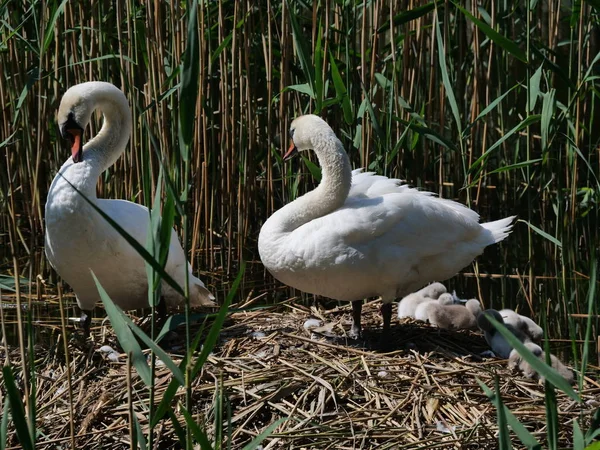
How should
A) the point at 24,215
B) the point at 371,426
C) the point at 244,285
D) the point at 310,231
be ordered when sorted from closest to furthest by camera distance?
the point at 371,426 < the point at 310,231 < the point at 244,285 < the point at 24,215

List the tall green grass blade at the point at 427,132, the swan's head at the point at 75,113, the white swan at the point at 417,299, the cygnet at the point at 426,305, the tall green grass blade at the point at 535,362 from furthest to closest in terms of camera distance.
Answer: the white swan at the point at 417,299
the cygnet at the point at 426,305
the tall green grass blade at the point at 427,132
the swan's head at the point at 75,113
the tall green grass blade at the point at 535,362

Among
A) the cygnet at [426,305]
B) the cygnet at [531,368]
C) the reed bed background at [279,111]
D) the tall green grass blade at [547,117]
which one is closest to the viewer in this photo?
the cygnet at [531,368]

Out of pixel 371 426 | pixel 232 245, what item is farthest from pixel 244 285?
pixel 371 426

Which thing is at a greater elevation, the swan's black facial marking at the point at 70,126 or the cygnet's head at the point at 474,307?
the swan's black facial marking at the point at 70,126

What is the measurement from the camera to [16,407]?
2.41 meters

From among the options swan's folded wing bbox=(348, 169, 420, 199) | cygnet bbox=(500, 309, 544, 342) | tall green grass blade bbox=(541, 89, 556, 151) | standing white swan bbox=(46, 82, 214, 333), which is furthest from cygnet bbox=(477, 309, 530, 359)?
standing white swan bbox=(46, 82, 214, 333)

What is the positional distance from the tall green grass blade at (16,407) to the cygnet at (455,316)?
9.02 feet

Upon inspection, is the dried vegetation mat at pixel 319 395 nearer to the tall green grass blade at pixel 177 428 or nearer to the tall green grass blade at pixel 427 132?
Result: the tall green grass blade at pixel 177 428

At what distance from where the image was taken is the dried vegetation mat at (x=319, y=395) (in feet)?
12.0

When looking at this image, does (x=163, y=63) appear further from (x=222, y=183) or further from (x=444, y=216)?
(x=444, y=216)

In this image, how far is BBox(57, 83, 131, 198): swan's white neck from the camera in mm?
4480

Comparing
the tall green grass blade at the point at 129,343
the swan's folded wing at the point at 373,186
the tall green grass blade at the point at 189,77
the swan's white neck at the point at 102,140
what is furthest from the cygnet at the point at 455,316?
the tall green grass blade at the point at 189,77

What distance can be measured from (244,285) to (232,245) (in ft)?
1.22

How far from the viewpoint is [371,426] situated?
3.73m
